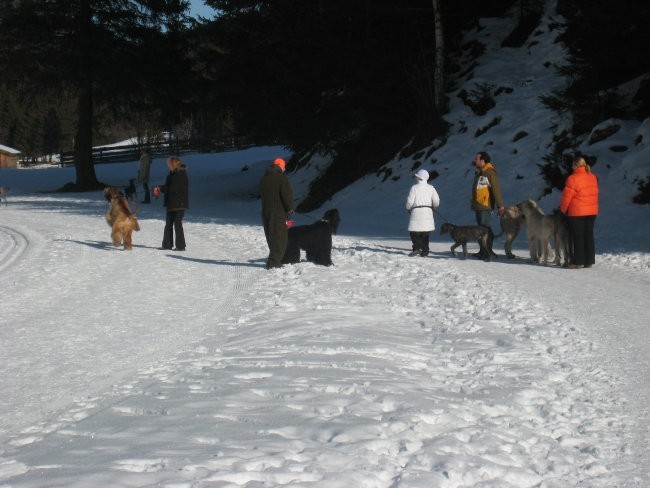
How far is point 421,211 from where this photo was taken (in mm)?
14094

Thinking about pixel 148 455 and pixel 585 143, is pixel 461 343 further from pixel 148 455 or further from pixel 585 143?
pixel 585 143

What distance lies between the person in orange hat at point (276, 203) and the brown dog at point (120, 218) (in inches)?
144

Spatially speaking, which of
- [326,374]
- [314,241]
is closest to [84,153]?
[314,241]

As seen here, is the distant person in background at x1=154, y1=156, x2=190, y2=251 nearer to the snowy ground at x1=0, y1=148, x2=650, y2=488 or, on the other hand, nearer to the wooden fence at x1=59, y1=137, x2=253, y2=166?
the snowy ground at x1=0, y1=148, x2=650, y2=488

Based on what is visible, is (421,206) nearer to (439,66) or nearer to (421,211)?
(421,211)

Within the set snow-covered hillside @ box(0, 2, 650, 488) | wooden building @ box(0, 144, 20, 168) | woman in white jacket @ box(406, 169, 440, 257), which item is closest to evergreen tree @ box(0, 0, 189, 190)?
snow-covered hillside @ box(0, 2, 650, 488)

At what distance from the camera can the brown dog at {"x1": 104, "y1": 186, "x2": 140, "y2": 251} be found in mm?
14930

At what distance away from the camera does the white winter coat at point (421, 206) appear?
14094mm

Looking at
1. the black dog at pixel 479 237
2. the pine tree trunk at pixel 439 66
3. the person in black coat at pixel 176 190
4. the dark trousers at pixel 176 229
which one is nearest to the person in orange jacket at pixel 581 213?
the black dog at pixel 479 237

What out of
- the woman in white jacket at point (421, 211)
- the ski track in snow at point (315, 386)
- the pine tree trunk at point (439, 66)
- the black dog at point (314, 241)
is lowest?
the ski track in snow at point (315, 386)

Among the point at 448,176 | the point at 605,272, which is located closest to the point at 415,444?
the point at 605,272

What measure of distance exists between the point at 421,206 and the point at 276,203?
9.76 feet

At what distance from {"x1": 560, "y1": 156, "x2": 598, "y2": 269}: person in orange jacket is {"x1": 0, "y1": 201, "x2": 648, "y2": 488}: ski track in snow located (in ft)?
4.01

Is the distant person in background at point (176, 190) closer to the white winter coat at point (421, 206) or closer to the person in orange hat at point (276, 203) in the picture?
the person in orange hat at point (276, 203)
